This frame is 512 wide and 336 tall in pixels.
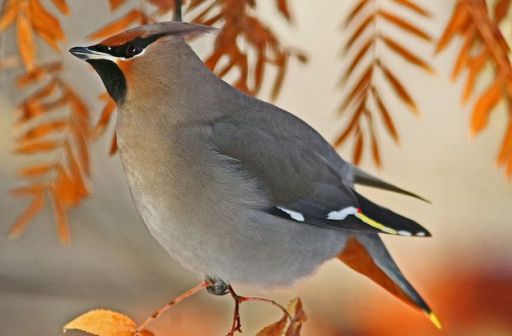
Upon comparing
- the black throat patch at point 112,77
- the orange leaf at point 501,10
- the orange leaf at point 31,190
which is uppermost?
the orange leaf at point 501,10

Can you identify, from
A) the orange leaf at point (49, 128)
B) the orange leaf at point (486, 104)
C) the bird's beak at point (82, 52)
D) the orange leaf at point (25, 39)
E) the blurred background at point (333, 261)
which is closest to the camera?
the bird's beak at point (82, 52)

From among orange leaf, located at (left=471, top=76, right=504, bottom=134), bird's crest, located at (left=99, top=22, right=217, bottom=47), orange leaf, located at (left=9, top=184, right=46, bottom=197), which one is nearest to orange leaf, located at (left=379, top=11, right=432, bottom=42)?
orange leaf, located at (left=471, top=76, right=504, bottom=134)

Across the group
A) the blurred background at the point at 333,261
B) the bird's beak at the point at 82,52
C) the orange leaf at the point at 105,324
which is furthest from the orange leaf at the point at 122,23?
the blurred background at the point at 333,261

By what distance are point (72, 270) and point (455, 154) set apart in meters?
1.32

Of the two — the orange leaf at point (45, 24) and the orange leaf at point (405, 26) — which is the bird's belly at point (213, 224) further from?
the orange leaf at point (405, 26)

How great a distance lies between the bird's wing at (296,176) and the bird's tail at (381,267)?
84 millimetres

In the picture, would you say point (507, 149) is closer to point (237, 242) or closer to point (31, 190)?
point (237, 242)

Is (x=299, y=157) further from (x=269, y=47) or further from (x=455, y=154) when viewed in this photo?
(x=455, y=154)

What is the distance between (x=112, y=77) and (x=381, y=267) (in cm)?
48

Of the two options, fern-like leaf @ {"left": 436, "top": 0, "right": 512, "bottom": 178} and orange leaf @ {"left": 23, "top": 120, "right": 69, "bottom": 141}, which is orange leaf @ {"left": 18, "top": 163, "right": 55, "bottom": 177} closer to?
orange leaf @ {"left": 23, "top": 120, "right": 69, "bottom": 141}

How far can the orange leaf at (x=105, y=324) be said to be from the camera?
113 centimetres

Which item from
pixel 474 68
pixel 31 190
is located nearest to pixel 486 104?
pixel 474 68

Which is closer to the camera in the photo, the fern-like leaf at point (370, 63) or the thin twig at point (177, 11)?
the thin twig at point (177, 11)

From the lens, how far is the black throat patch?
1114 mm
